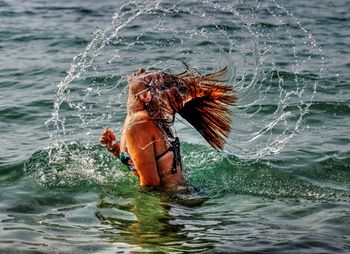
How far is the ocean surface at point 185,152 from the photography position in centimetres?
627

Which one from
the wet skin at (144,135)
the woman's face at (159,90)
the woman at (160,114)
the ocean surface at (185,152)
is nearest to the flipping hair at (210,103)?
the woman at (160,114)

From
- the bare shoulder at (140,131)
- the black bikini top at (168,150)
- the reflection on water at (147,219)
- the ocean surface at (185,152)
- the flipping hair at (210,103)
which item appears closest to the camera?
the reflection on water at (147,219)

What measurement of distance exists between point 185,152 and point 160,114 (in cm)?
233

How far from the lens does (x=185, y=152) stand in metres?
9.23

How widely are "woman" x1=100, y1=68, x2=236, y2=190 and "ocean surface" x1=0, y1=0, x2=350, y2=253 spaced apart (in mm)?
290

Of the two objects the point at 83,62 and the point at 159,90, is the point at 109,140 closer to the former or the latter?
the point at 159,90

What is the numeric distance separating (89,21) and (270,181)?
38.1 feet

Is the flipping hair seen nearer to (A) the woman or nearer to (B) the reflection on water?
(A) the woman

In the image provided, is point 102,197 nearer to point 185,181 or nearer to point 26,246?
point 185,181

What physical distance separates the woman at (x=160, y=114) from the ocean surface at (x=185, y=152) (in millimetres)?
290

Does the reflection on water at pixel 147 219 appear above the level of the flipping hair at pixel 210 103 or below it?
below

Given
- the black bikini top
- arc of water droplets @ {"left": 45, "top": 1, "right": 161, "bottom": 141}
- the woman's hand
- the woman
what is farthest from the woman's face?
arc of water droplets @ {"left": 45, "top": 1, "right": 161, "bottom": 141}

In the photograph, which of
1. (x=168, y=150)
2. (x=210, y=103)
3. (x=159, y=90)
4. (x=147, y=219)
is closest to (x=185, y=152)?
(x=210, y=103)

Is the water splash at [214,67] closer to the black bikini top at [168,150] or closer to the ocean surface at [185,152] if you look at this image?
the ocean surface at [185,152]
